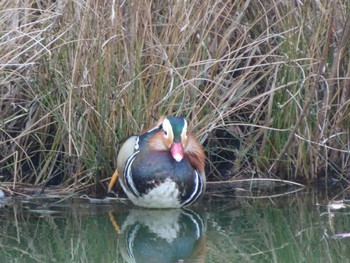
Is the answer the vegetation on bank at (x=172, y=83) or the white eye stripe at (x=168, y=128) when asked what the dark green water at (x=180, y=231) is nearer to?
the vegetation on bank at (x=172, y=83)

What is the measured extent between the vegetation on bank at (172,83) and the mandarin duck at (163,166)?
0.23 metres

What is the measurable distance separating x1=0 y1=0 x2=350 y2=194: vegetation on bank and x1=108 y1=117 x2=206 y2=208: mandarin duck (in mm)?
226

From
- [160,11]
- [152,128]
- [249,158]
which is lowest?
[249,158]

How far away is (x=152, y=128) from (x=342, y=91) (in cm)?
134

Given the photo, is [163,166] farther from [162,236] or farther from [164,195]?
[162,236]

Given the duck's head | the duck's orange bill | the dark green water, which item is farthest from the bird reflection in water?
the duck's head

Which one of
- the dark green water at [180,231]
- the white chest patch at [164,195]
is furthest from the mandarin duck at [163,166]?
the dark green water at [180,231]

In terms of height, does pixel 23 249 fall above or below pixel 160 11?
below

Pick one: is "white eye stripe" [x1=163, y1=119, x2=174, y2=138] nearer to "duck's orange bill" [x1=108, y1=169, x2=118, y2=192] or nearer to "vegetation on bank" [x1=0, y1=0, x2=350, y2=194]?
"vegetation on bank" [x1=0, y1=0, x2=350, y2=194]

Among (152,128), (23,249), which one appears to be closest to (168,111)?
(152,128)

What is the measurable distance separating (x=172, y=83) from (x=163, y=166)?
0.58 metres

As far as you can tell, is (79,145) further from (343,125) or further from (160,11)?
(343,125)

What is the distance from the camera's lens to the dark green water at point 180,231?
5.36 meters

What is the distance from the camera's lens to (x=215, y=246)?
18.0 feet
